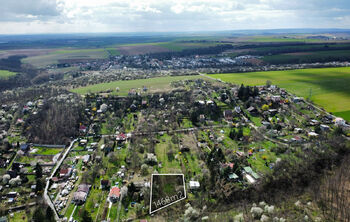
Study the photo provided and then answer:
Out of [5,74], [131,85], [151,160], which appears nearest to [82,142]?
[151,160]

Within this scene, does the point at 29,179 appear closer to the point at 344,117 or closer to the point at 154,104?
Result: the point at 154,104

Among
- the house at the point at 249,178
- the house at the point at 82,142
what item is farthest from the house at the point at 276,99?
the house at the point at 82,142

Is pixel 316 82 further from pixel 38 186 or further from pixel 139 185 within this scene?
pixel 38 186

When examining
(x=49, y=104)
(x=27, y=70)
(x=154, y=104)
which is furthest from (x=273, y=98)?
(x=27, y=70)

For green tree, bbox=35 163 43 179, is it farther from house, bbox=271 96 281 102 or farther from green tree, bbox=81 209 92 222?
house, bbox=271 96 281 102

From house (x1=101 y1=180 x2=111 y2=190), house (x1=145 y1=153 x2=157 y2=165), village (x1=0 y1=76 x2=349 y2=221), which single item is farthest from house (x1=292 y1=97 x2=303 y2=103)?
house (x1=101 y1=180 x2=111 y2=190)

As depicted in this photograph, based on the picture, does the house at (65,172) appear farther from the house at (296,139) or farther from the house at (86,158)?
the house at (296,139)

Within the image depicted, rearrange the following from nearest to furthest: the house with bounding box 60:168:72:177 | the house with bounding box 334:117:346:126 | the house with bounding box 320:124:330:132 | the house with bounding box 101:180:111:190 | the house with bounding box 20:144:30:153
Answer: the house with bounding box 101:180:111:190, the house with bounding box 60:168:72:177, the house with bounding box 20:144:30:153, the house with bounding box 320:124:330:132, the house with bounding box 334:117:346:126
